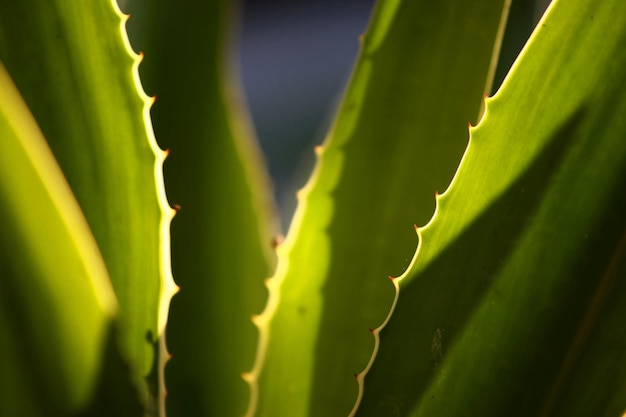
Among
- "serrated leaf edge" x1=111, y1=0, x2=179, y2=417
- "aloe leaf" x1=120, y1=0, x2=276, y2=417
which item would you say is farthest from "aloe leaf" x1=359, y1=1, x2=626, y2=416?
"aloe leaf" x1=120, y1=0, x2=276, y2=417

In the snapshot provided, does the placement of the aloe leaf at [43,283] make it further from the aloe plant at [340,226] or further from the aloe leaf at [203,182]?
the aloe leaf at [203,182]

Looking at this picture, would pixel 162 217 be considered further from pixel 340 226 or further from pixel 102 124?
pixel 340 226

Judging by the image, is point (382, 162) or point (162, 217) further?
point (382, 162)

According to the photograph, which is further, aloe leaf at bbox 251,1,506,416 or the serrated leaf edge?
aloe leaf at bbox 251,1,506,416

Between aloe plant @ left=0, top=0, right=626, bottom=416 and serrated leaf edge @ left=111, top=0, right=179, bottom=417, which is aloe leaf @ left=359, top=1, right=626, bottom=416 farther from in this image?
serrated leaf edge @ left=111, top=0, right=179, bottom=417

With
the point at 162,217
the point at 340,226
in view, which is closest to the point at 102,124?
the point at 162,217

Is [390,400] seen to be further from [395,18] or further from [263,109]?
[263,109]

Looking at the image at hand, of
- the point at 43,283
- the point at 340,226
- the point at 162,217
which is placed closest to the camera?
the point at 43,283
